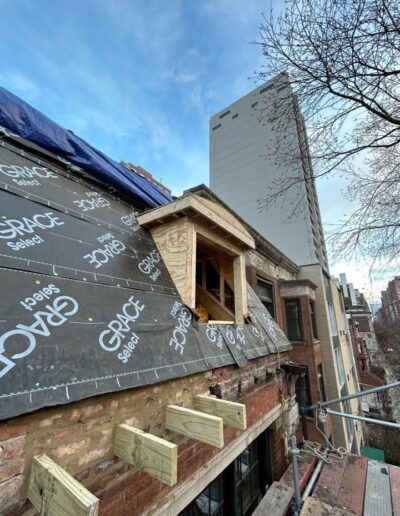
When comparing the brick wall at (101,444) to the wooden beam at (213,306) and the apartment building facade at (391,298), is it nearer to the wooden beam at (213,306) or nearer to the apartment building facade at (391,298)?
the wooden beam at (213,306)

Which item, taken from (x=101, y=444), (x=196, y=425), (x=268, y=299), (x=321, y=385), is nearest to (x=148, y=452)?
(x=101, y=444)

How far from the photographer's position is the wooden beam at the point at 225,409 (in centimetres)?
217

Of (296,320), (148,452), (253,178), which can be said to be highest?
(253,178)

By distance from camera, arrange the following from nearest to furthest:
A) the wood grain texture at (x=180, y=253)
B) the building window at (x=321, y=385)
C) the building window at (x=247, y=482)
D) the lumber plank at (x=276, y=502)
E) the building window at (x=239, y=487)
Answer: the lumber plank at (x=276, y=502), the wood grain texture at (x=180, y=253), the building window at (x=239, y=487), the building window at (x=247, y=482), the building window at (x=321, y=385)

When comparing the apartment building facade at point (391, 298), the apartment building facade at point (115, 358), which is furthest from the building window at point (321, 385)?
the apartment building facade at point (115, 358)

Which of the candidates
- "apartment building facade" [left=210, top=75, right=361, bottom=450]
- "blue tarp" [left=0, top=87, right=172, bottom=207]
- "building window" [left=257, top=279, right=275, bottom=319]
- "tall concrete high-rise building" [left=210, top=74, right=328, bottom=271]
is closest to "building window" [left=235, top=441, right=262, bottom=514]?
"apartment building facade" [left=210, top=75, right=361, bottom=450]

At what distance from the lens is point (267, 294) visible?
33.3 feet

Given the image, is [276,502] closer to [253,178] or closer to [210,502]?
[210,502]

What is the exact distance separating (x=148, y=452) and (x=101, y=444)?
0.34 metres

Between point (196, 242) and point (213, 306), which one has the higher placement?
point (196, 242)

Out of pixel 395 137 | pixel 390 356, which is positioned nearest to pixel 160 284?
pixel 395 137

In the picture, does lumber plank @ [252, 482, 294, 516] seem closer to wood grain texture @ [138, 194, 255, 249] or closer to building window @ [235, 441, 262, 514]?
building window @ [235, 441, 262, 514]

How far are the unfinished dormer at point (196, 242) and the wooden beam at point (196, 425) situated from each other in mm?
1186

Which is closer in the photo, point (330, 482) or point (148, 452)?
point (148, 452)
